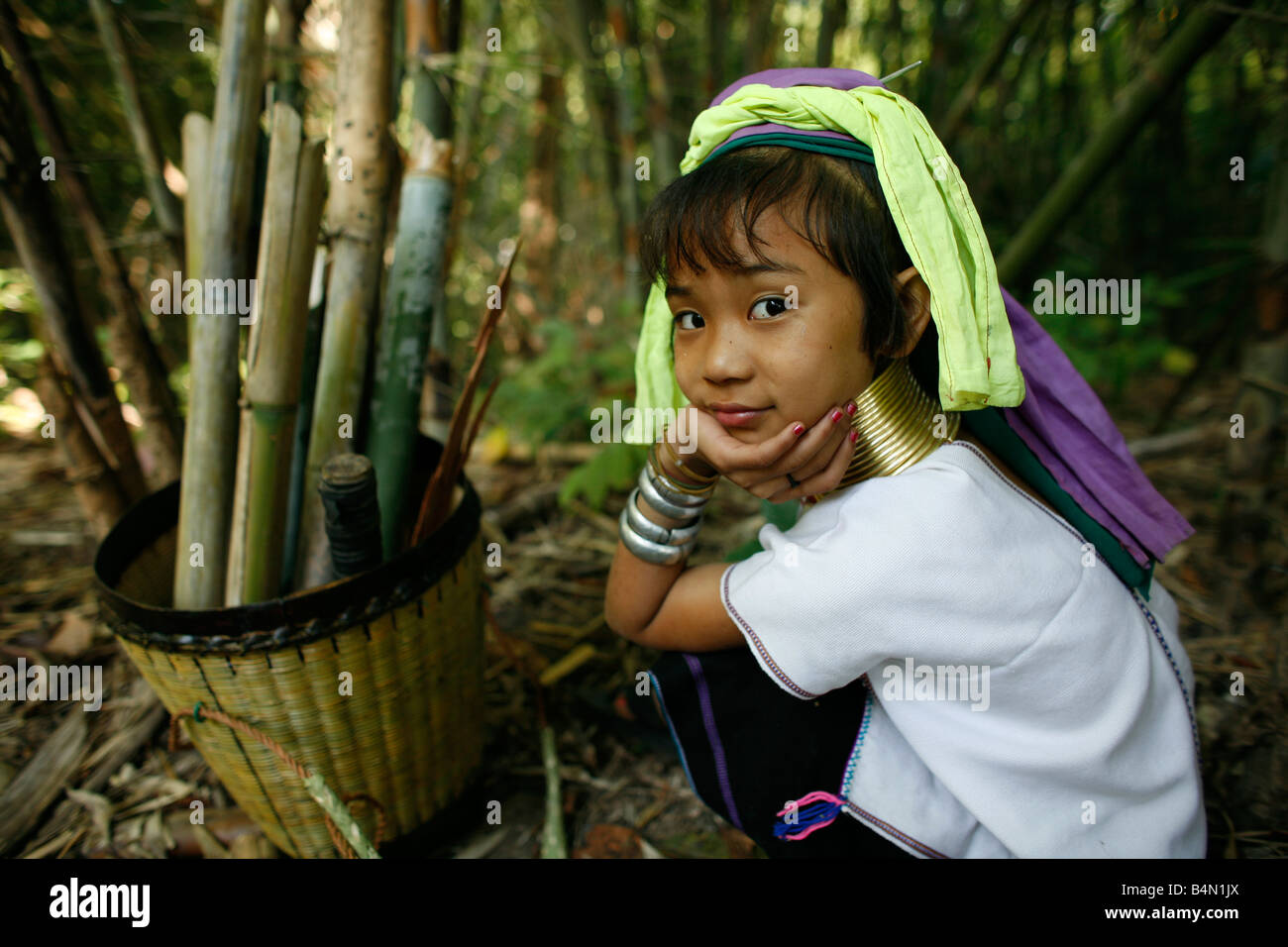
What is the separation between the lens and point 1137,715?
43.3 inches

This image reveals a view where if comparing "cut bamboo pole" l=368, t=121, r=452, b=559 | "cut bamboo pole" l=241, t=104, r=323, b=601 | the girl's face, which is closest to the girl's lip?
the girl's face

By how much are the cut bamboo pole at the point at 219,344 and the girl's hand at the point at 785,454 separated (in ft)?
3.48

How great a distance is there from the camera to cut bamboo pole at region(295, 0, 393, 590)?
5.11 feet

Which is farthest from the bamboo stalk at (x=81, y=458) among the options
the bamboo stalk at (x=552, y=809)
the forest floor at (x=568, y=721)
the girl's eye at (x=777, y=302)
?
the girl's eye at (x=777, y=302)

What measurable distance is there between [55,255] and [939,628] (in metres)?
2.14

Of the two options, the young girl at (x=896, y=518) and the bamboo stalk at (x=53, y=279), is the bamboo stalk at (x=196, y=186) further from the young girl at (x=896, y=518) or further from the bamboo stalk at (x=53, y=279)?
the young girl at (x=896, y=518)

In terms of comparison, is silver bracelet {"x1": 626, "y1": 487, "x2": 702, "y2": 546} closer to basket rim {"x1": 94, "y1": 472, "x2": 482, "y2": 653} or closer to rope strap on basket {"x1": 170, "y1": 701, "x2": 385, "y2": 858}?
basket rim {"x1": 94, "y1": 472, "x2": 482, "y2": 653}

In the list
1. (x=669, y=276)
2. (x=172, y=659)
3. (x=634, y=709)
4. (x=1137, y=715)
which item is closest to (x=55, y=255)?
(x=172, y=659)

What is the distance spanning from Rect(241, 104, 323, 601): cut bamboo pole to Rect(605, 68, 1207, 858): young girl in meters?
0.73

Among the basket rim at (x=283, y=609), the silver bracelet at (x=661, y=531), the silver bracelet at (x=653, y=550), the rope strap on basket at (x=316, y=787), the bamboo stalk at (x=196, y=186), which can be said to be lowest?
the rope strap on basket at (x=316, y=787)

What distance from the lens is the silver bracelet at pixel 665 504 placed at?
1272mm

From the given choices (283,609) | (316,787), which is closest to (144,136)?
(283,609)

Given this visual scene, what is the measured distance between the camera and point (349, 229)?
5.16 feet

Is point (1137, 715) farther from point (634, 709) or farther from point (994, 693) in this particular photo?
point (634, 709)
